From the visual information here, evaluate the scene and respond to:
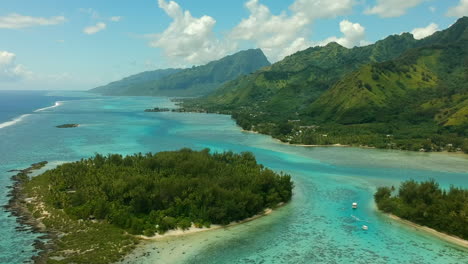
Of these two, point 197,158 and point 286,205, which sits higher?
point 197,158

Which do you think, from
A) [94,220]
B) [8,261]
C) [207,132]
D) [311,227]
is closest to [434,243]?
[311,227]

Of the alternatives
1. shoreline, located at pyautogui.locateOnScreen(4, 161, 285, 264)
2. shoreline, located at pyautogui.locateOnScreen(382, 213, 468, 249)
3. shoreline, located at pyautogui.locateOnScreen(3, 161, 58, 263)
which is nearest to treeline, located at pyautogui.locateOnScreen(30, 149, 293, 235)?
shoreline, located at pyautogui.locateOnScreen(4, 161, 285, 264)

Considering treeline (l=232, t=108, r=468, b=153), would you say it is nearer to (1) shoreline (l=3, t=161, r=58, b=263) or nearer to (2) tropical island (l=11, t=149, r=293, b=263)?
(2) tropical island (l=11, t=149, r=293, b=263)

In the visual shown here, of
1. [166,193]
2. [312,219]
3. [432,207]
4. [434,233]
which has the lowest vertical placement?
[312,219]

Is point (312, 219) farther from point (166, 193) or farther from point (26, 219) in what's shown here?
point (26, 219)

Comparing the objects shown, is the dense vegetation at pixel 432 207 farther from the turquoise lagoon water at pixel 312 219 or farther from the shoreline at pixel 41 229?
the shoreline at pixel 41 229

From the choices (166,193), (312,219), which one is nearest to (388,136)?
(312,219)

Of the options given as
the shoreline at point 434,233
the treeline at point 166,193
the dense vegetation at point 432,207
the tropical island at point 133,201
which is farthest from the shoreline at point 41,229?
the shoreline at point 434,233

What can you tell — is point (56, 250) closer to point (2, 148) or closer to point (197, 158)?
point (197, 158)
